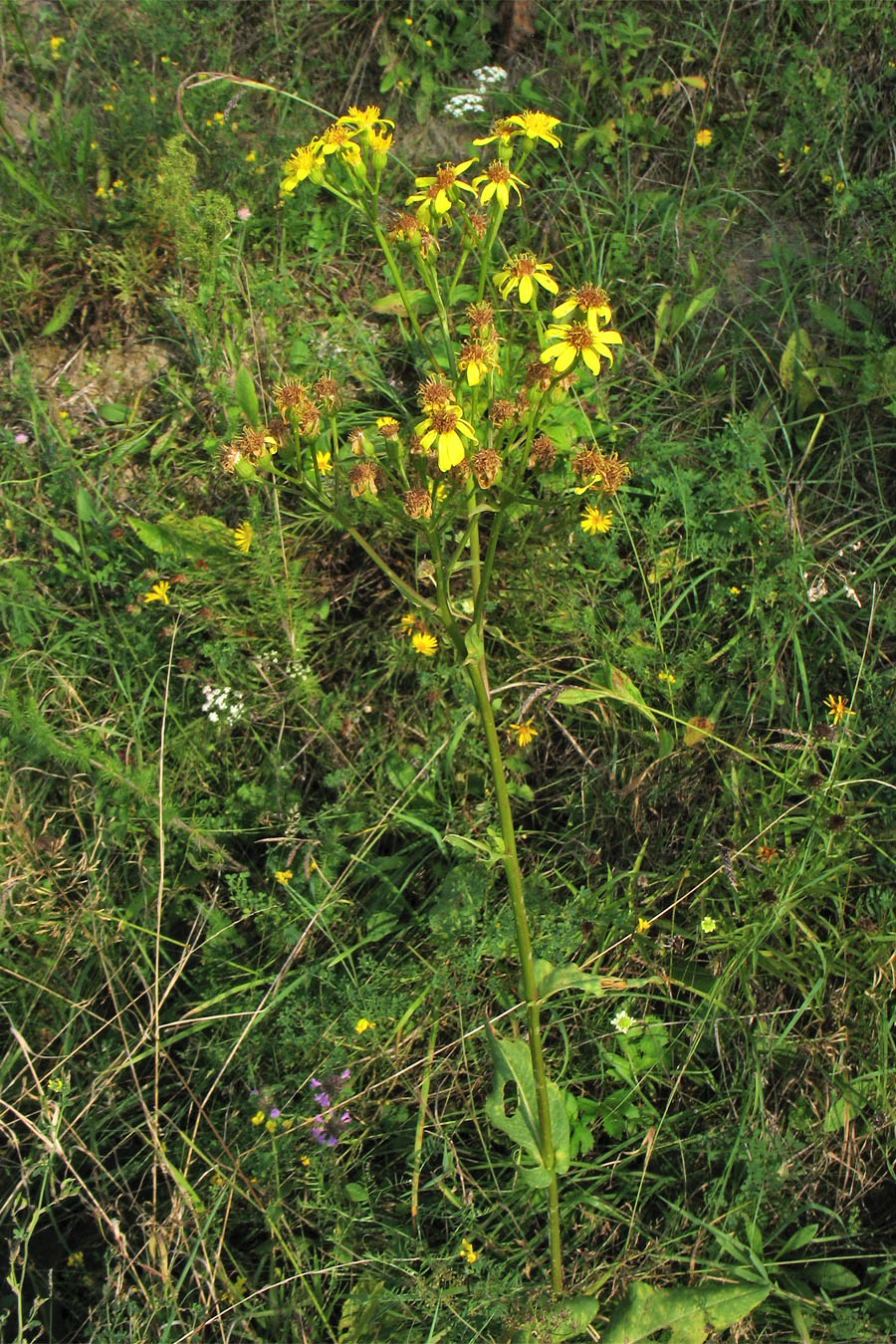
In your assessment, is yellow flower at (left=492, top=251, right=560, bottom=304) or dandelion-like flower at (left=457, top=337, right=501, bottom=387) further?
yellow flower at (left=492, top=251, right=560, bottom=304)

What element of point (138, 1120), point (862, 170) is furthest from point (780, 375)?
point (138, 1120)

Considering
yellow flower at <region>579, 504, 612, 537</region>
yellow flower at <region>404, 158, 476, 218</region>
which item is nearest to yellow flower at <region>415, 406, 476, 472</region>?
yellow flower at <region>404, 158, 476, 218</region>

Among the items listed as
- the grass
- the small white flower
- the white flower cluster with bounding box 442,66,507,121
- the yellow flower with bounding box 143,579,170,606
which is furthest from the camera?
the white flower cluster with bounding box 442,66,507,121

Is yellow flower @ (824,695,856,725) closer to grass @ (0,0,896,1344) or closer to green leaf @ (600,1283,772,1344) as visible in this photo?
grass @ (0,0,896,1344)

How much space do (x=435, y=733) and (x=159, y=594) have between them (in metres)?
0.90

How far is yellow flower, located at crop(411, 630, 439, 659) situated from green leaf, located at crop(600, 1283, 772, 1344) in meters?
1.49

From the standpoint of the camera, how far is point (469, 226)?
6.10 feet

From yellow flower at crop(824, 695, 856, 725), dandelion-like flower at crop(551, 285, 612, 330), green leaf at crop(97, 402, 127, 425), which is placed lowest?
yellow flower at crop(824, 695, 856, 725)

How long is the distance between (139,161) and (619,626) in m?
2.40

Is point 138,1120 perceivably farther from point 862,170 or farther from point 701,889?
point 862,170

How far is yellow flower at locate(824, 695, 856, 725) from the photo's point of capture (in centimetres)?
228

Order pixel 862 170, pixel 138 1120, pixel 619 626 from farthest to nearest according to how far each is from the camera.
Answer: pixel 862 170 < pixel 619 626 < pixel 138 1120

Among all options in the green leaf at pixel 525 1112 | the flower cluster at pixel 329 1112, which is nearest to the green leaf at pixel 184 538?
the flower cluster at pixel 329 1112

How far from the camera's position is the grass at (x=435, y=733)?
6.38 ft
